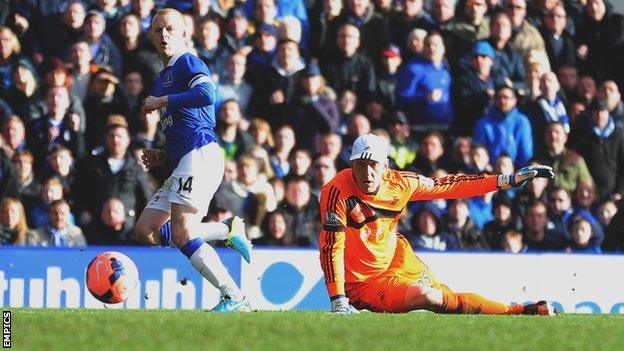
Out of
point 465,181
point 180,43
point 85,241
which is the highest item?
point 180,43

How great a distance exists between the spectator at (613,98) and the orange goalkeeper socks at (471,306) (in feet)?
24.8

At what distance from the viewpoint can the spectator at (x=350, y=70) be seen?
18.6 meters

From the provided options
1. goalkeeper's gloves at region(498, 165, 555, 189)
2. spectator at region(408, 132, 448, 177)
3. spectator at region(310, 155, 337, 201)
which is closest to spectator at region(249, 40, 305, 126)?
spectator at region(310, 155, 337, 201)

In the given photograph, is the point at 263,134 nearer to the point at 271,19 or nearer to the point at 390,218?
the point at 271,19

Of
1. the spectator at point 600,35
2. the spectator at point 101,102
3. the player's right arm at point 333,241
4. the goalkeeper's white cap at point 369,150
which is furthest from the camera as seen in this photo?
the spectator at point 600,35

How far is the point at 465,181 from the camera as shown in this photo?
12680 millimetres

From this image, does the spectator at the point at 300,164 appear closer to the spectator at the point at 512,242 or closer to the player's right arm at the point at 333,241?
the spectator at the point at 512,242

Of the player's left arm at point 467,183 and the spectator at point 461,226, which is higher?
the player's left arm at point 467,183

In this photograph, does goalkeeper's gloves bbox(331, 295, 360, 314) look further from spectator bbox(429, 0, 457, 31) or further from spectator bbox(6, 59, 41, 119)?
spectator bbox(429, 0, 457, 31)

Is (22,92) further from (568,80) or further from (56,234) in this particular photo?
(568,80)

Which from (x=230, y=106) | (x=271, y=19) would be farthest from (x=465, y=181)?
(x=271, y=19)

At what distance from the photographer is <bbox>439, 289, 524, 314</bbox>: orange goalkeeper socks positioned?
12609mm

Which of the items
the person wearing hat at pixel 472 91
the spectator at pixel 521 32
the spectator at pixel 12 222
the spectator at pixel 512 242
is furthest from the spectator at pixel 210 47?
the spectator at pixel 521 32

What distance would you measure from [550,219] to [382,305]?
20.2ft
